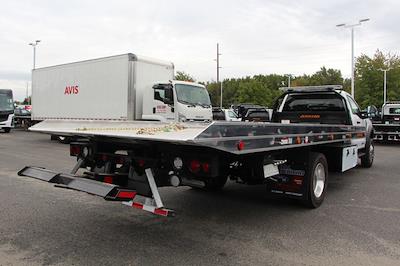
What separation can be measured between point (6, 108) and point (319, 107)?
70.7ft

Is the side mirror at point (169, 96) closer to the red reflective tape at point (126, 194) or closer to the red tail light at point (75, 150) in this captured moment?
the red tail light at point (75, 150)

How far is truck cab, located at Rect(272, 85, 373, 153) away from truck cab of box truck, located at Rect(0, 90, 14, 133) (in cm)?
2019

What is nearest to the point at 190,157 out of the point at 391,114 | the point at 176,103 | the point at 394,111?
the point at 176,103

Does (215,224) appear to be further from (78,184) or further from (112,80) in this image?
(112,80)

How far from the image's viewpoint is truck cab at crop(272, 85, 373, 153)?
30.4ft

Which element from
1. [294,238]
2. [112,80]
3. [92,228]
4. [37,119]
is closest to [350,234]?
[294,238]

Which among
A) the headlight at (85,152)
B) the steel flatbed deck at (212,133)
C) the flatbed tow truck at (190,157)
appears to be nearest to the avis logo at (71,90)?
the flatbed tow truck at (190,157)

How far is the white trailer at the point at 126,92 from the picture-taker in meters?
14.8

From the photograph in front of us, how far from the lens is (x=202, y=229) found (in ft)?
17.9

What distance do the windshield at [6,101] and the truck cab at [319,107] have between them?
20.1 meters

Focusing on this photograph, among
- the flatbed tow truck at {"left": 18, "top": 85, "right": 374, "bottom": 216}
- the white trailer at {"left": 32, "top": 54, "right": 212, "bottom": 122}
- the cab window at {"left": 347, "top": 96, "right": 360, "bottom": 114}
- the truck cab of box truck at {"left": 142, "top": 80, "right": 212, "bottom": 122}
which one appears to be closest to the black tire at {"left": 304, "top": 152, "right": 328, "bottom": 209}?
the flatbed tow truck at {"left": 18, "top": 85, "right": 374, "bottom": 216}

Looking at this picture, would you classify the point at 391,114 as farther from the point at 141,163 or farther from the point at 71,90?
the point at 141,163

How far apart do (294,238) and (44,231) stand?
3170 millimetres

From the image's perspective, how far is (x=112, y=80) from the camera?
1614cm
